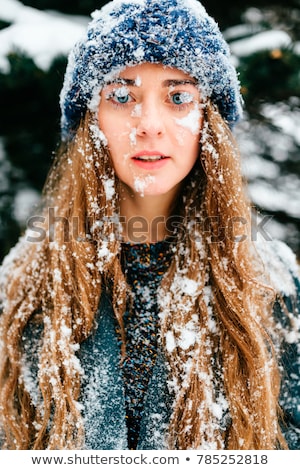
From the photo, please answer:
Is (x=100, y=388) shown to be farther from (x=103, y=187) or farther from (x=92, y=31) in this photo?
(x=92, y=31)

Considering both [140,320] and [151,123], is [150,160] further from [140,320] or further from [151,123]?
[140,320]

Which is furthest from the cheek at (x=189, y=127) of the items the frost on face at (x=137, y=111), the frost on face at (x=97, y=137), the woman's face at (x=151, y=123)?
the frost on face at (x=97, y=137)

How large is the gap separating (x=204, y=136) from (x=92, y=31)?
46 cm

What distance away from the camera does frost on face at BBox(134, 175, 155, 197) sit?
4.37ft

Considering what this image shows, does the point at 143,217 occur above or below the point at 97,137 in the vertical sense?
below

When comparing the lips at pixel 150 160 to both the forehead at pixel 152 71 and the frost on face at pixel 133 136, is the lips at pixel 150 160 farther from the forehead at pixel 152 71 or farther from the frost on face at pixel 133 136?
the forehead at pixel 152 71

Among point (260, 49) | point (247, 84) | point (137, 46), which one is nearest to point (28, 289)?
point (137, 46)

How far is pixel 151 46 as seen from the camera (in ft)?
4.13

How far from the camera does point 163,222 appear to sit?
155 centimetres

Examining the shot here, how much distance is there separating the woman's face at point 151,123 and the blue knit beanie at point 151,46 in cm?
3

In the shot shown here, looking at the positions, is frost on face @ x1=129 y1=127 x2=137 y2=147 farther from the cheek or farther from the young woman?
the cheek

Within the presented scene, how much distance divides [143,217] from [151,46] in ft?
1.79

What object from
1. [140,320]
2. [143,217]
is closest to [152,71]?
[143,217]

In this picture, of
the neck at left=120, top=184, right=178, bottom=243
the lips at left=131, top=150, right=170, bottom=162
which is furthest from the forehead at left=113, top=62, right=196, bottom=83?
the neck at left=120, top=184, right=178, bottom=243
